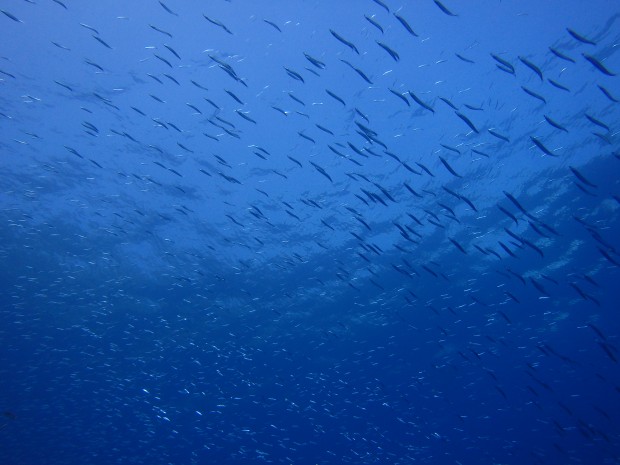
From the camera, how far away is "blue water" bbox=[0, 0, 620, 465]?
42.3ft

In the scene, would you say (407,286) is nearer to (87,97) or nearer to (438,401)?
(438,401)

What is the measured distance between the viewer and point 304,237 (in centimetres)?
2022

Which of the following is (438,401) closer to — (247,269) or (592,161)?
(247,269)

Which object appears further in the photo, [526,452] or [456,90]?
[526,452]

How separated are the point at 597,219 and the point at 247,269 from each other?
16971mm

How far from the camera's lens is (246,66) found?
1374 centimetres

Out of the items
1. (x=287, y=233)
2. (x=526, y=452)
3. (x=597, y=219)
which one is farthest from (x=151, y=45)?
(x=526, y=452)

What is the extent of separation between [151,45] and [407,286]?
1630cm

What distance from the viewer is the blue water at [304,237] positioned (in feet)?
42.3

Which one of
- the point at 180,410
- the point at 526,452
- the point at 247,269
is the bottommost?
the point at 180,410

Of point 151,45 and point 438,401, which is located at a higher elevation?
point 151,45

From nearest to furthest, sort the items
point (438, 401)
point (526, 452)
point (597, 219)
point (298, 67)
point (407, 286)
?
point (298, 67), point (597, 219), point (407, 286), point (438, 401), point (526, 452)

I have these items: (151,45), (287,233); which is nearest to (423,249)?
(287,233)

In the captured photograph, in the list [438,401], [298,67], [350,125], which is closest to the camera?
[298,67]
